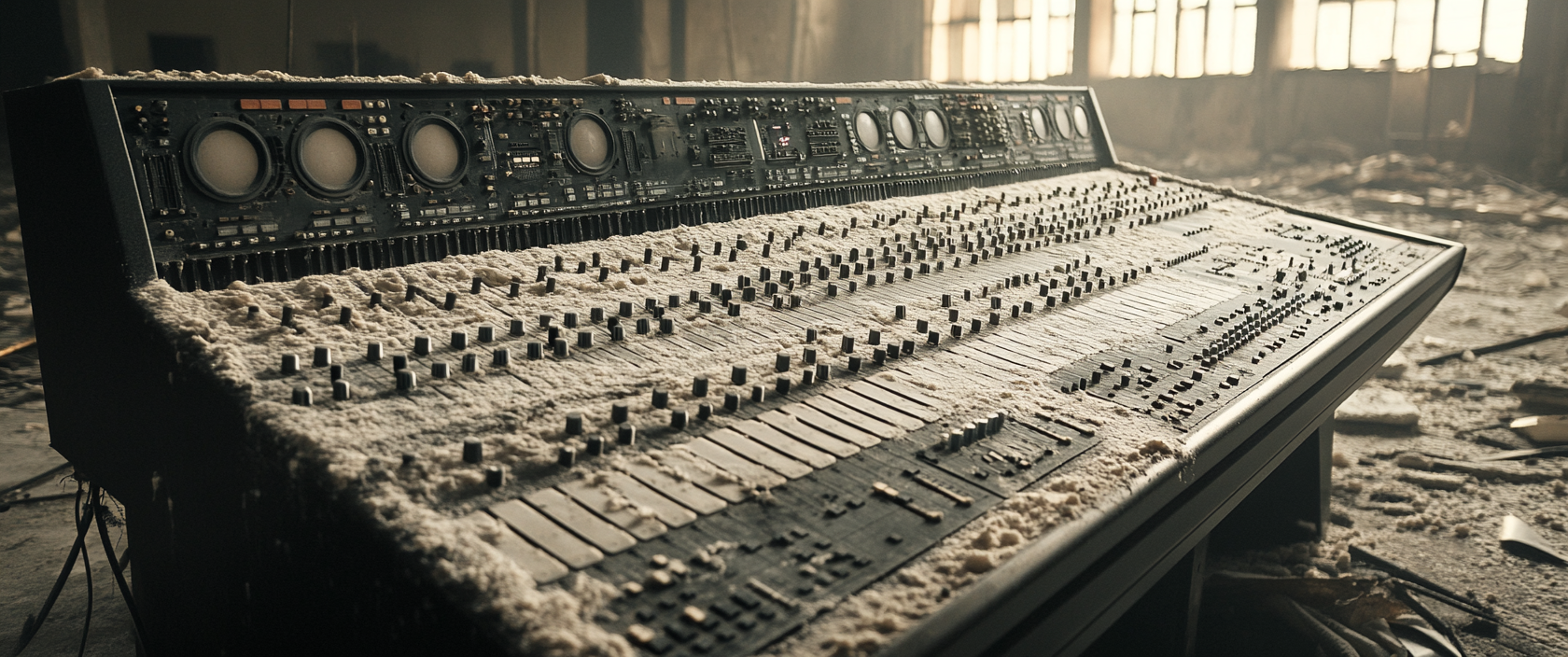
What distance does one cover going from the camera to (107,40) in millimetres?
4379

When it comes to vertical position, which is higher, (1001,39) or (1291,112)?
(1001,39)

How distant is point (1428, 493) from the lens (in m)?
3.55

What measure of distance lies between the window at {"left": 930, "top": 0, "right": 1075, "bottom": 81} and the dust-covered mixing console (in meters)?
10.7

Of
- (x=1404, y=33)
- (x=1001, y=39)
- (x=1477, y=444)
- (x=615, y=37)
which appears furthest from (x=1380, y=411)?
(x=1001, y=39)

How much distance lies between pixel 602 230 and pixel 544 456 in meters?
1.07

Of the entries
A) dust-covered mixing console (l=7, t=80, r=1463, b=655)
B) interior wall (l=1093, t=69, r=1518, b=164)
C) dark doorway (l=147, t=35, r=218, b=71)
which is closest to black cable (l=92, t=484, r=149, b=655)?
dust-covered mixing console (l=7, t=80, r=1463, b=655)

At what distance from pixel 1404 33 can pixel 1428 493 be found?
860 centimetres

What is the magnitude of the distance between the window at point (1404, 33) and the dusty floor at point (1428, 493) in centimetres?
352

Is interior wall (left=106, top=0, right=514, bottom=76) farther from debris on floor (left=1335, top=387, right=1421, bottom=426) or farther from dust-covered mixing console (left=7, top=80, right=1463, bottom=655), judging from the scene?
debris on floor (left=1335, top=387, right=1421, bottom=426)

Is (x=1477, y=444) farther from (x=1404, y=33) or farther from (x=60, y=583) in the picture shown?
(x=1404, y=33)

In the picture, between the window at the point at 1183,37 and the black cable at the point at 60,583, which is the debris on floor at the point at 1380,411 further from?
the window at the point at 1183,37

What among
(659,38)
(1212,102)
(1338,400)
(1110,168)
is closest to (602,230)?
(1338,400)

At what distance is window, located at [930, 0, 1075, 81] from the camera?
40.4 feet

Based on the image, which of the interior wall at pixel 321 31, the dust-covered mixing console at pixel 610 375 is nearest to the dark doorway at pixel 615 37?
the interior wall at pixel 321 31
